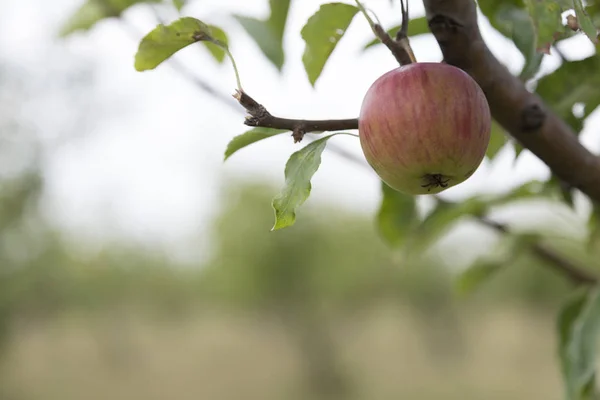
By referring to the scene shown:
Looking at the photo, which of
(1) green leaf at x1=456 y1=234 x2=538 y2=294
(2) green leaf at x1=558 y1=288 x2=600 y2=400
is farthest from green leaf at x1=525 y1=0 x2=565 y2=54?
(1) green leaf at x1=456 y1=234 x2=538 y2=294

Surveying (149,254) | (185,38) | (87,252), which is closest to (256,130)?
(185,38)

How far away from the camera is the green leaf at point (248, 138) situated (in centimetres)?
39

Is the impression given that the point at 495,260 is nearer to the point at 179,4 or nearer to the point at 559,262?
the point at 559,262

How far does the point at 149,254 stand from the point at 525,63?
12.3 m

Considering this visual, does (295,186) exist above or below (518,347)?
above

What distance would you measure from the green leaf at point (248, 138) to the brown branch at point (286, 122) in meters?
0.04

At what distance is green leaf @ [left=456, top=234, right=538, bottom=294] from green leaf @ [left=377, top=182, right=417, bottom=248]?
0.11 meters

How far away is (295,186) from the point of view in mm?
328

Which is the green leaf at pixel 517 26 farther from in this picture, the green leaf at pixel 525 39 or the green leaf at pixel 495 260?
the green leaf at pixel 495 260

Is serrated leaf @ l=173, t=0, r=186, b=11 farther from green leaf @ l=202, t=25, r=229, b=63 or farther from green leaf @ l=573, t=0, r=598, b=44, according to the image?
green leaf @ l=573, t=0, r=598, b=44

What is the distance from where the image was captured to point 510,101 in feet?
1.32

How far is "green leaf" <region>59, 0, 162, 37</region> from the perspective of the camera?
0.69 metres

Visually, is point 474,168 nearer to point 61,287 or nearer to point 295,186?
point 295,186

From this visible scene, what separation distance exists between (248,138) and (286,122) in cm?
6
